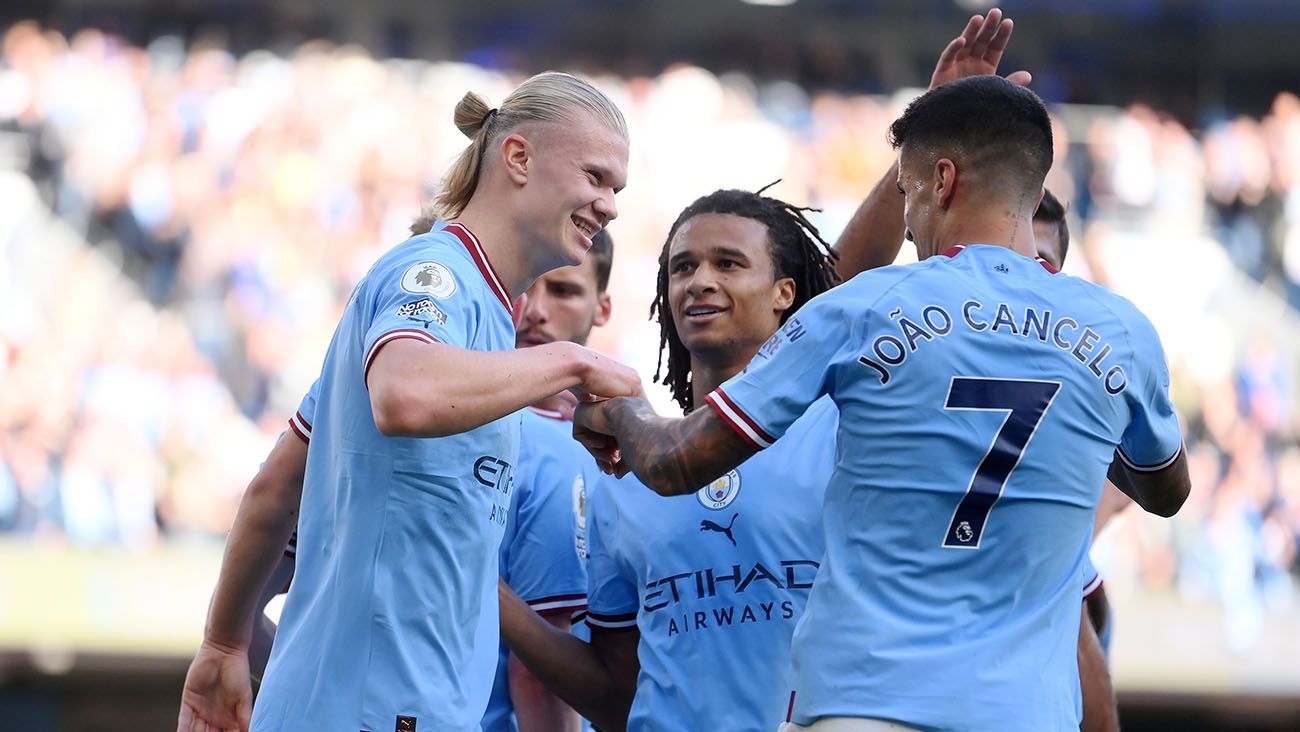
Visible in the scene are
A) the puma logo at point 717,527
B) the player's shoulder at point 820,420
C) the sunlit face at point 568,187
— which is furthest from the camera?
the player's shoulder at point 820,420

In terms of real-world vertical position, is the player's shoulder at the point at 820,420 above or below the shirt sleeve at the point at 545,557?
above

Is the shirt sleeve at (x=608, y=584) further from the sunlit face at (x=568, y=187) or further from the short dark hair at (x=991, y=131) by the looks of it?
the short dark hair at (x=991, y=131)

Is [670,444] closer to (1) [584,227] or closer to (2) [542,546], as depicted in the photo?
(1) [584,227]

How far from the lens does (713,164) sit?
15.2 meters

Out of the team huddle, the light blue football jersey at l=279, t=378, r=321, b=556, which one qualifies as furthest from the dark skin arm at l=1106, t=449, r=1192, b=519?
the light blue football jersey at l=279, t=378, r=321, b=556

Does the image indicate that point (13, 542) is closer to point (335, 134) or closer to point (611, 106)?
point (335, 134)

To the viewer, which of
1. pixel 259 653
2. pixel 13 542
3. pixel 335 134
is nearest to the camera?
pixel 259 653

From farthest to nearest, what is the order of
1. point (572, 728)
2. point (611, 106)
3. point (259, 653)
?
1. point (572, 728)
2. point (259, 653)
3. point (611, 106)

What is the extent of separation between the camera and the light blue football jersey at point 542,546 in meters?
4.51

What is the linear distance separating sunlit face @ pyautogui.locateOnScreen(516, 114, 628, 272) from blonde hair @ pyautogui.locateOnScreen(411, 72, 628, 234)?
4 cm

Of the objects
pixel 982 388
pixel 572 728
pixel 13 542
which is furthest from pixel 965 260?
pixel 13 542

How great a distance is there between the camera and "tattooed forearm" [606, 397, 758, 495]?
331 centimetres

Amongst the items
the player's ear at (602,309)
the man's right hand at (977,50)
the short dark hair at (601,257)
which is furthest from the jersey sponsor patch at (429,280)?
the player's ear at (602,309)

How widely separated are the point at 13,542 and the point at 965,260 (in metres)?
10.4
